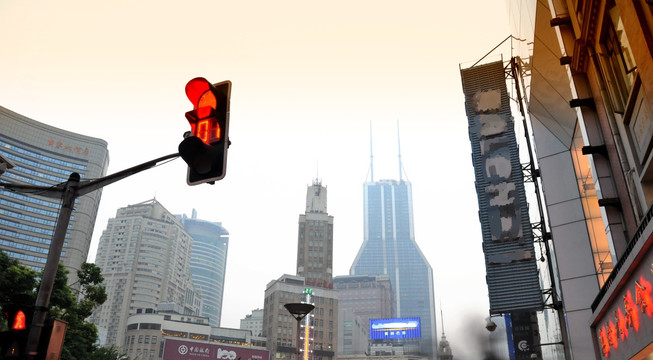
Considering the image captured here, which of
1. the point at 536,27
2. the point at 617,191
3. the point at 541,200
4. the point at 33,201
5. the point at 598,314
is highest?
the point at 33,201

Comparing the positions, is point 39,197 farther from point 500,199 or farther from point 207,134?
point 207,134

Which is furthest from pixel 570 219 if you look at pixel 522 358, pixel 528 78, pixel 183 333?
pixel 183 333

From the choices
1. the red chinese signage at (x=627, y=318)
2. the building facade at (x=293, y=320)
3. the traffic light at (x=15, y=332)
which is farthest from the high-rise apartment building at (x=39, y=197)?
the traffic light at (x=15, y=332)

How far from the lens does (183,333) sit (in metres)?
133

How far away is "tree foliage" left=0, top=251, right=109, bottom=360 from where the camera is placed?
33812 mm

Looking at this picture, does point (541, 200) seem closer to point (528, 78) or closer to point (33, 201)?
point (528, 78)

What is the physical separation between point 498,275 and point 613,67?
52.1 feet

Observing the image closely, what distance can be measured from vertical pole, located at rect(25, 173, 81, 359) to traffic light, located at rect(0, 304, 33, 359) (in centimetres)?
6

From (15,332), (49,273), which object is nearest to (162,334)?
(49,273)

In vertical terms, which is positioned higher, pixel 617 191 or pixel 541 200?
pixel 541 200

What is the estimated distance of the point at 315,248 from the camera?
526 ft

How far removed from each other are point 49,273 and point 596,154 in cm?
1541

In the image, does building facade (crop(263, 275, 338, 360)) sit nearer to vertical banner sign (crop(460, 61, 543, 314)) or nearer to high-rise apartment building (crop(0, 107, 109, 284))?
high-rise apartment building (crop(0, 107, 109, 284))

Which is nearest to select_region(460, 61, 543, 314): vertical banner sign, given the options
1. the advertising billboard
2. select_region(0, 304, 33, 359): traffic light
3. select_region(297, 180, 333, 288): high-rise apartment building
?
select_region(0, 304, 33, 359): traffic light
